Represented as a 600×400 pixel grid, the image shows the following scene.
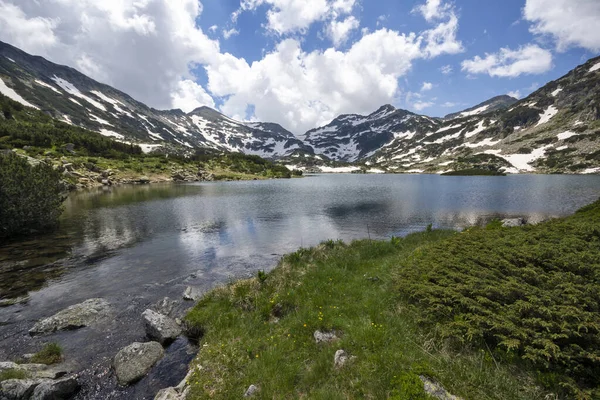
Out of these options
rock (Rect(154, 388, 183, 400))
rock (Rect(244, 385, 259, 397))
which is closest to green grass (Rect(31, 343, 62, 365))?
rock (Rect(154, 388, 183, 400))

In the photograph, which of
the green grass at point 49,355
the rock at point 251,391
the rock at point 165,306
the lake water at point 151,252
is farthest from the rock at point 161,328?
the rock at point 251,391

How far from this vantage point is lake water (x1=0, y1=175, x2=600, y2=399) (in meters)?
12.4

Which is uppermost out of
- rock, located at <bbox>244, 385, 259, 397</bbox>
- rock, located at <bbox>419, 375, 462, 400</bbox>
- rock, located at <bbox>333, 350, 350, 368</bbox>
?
rock, located at <bbox>419, 375, 462, 400</bbox>

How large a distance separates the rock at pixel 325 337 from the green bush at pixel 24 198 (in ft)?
110

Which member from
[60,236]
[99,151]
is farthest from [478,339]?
[99,151]

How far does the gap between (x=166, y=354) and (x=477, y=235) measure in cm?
1834

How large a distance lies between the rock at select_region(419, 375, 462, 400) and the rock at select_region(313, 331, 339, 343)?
3979mm

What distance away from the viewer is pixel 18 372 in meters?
9.45

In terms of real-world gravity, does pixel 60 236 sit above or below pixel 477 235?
below

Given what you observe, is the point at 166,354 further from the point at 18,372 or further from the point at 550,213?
the point at 550,213

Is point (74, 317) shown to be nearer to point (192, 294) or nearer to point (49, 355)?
point (49, 355)

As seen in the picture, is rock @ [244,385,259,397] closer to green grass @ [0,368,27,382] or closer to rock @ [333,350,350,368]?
rock @ [333,350,350,368]

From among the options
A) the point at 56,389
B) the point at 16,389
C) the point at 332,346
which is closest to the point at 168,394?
the point at 56,389

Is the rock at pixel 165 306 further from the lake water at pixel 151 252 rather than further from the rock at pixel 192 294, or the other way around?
the rock at pixel 192 294
